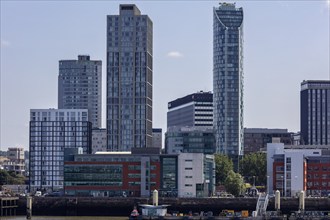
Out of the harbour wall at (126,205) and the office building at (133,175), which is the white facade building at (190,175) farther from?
the harbour wall at (126,205)

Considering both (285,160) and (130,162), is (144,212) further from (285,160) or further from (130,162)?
(285,160)

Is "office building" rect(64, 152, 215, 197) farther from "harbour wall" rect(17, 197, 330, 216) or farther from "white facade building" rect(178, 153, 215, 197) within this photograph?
"harbour wall" rect(17, 197, 330, 216)

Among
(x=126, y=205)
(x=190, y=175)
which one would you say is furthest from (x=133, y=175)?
(x=126, y=205)

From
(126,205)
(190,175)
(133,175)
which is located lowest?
(126,205)

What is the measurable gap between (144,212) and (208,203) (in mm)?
52839

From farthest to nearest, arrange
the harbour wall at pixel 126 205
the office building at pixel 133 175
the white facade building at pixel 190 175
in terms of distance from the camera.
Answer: the white facade building at pixel 190 175, the office building at pixel 133 175, the harbour wall at pixel 126 205

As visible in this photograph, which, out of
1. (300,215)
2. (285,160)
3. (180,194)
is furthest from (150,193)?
(300,215)

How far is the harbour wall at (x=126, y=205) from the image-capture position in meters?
166

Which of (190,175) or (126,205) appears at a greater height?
(190,175)

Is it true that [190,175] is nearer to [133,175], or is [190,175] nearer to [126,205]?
[133,175]

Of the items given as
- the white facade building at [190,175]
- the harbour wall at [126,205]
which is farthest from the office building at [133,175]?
the harbour wall at [126,205]

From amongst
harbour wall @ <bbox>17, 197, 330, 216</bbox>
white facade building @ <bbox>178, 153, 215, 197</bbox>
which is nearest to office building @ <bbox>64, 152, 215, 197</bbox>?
white facade building @ <bbox>178, 153, 215, 197</bbox>

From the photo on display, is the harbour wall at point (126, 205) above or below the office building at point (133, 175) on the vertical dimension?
below

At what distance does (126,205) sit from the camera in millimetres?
168375
